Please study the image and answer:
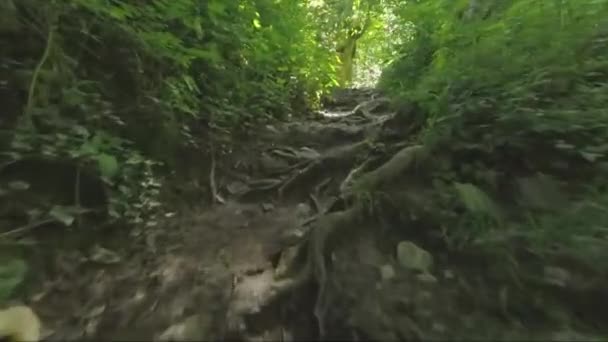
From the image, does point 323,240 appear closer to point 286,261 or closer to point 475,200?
point 286,261

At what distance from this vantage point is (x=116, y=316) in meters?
2.38

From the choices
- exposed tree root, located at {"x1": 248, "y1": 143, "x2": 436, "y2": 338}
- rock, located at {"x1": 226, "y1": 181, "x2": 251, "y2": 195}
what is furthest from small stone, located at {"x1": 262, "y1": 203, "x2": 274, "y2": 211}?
exposed tree root, located at {"x1": 248, "y1": 143, "x2": 436, "y2": 338}

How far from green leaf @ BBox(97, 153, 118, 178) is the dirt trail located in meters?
0.45

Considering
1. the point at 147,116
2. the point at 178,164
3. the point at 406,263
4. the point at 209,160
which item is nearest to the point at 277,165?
the point at 209,160

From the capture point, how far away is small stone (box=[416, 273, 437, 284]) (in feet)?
8.30

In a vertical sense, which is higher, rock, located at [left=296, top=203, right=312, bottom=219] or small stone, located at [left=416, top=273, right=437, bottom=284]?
rock, located at [left=296, top=203, right=312, bottom=219]

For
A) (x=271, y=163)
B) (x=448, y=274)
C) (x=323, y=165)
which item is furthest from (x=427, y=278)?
(x=271, y=163)

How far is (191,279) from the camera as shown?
9.32 feet

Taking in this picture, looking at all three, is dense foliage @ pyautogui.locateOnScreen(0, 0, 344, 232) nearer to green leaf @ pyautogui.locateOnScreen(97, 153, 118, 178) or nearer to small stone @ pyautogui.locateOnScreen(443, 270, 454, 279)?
green leaf @ pyautogui.locateOnScreen(97, 153, 118, 178)

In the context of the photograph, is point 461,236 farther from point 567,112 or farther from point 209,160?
point 209,160

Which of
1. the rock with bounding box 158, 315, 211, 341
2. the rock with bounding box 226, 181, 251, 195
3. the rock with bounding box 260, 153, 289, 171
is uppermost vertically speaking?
the rock with bounding box 260, 153, 289, 171

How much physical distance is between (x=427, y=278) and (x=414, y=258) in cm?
21

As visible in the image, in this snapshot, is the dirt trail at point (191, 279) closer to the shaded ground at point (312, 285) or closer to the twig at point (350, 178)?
the shaded ground at point (312, 285)

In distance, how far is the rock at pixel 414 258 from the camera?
2.68 m
